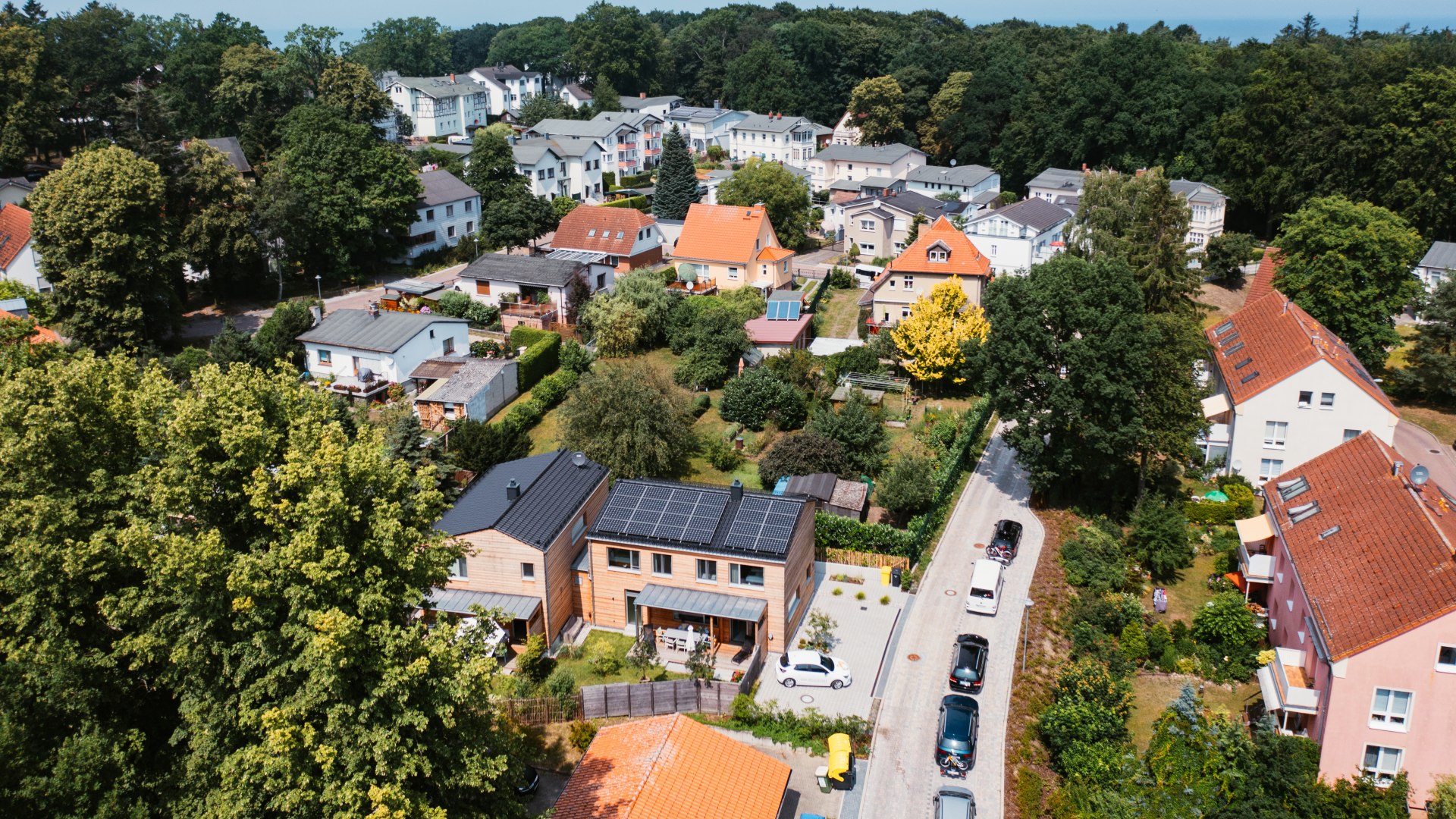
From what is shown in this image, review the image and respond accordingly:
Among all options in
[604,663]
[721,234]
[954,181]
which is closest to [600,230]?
[721,234]

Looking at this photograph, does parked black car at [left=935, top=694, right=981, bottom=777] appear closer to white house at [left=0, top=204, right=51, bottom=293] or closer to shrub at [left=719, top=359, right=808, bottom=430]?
shrub at [left=719, top=359, right=808, bottom=430]

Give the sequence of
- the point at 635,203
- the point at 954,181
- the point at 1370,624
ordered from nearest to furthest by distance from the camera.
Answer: the point at 1370,624 → the point at 954,181 → the point at 635,203

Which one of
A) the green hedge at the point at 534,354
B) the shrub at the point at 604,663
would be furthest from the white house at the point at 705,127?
the shrub at the point at 604,663

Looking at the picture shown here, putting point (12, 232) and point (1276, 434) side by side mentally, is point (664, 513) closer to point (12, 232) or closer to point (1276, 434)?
point (1276, 434)

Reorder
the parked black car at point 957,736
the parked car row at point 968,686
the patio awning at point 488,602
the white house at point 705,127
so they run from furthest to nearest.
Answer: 1. the white house at point 705,127
2. the patio awning at point 488,602
3. the parked black car at point 957,736
4. the parked car row at point 968,686

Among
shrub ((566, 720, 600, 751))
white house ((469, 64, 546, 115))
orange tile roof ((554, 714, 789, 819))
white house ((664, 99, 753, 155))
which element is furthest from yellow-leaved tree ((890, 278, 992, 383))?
white house ((469, 64, 546, 115))

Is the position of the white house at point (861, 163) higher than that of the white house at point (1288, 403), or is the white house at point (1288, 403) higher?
the white house at point (861, 163)

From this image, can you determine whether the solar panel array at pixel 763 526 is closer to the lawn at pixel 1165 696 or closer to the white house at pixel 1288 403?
the lawn at pixel 1165 696
